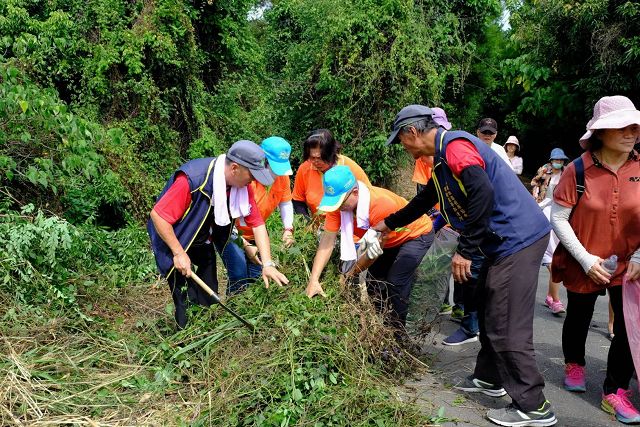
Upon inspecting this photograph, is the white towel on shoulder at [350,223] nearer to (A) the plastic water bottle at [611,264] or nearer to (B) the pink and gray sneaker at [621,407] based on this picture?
(A) the plastic water bottle at [611,264]

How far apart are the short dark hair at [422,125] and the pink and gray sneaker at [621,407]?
2.05 meters

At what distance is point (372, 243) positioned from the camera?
4055 mm

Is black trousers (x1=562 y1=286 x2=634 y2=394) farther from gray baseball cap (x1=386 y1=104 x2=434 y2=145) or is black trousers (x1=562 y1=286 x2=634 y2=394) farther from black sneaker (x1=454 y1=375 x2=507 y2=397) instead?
gray baseball cap (x1=386 y1=104 x2=434 y2=145)

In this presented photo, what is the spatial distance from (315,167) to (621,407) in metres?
2.81

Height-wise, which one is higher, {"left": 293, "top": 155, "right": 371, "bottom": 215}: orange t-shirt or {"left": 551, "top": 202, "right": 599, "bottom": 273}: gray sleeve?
{"left": 293, "top": 155, "right": 371, "bottom": 215}: orange t-shirt

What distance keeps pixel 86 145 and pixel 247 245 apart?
1.97 meters

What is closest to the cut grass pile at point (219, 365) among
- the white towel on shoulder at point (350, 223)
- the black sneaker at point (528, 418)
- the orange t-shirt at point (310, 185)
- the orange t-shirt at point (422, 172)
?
the white towel on shoulder at point (350, 223)

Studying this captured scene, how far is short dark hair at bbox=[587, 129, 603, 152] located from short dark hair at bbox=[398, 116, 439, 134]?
1.05 m

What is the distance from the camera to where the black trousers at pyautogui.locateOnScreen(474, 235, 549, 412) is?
3.50m

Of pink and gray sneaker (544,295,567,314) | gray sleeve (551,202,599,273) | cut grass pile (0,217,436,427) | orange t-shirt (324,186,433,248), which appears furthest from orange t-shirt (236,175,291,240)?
A: pink and gray sneaker (544,295,567,314)

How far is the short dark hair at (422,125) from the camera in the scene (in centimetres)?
360

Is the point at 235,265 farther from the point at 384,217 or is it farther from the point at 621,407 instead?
the point at 621,407

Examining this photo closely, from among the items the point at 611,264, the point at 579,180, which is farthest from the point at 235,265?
the point at 611,264

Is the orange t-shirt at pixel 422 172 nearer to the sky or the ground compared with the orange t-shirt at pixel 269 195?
nearer to the sky
